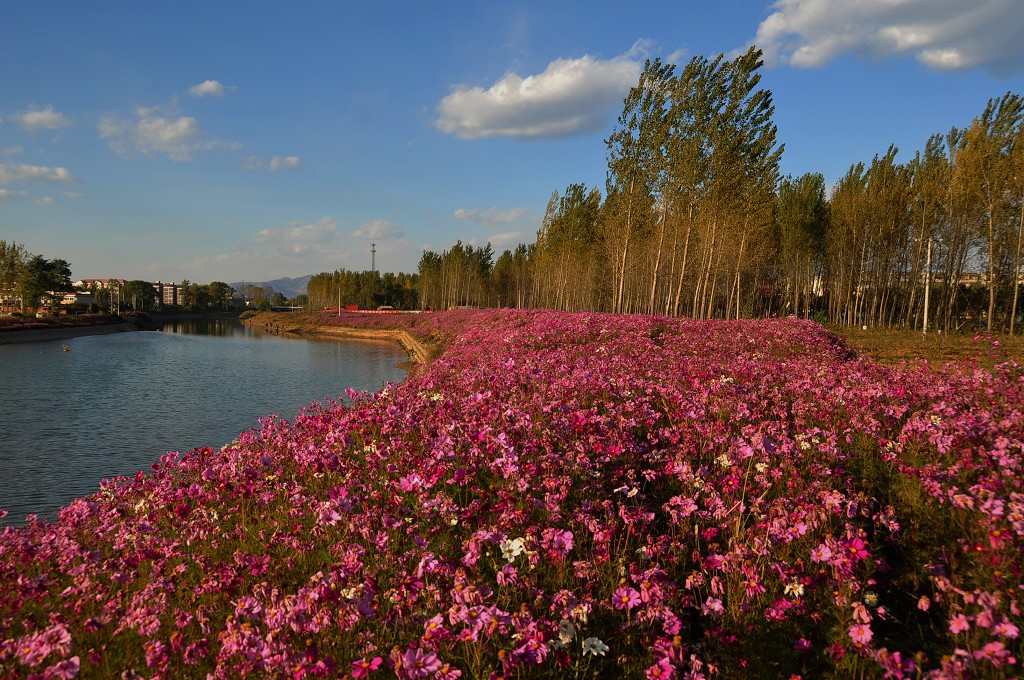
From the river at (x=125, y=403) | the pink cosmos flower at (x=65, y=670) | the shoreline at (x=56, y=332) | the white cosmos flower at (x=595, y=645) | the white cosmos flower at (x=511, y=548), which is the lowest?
the shoreline at (x=56, y=332)

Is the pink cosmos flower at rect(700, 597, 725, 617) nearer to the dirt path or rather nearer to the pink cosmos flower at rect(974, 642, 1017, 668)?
the pink cosmos flower at rect(974, 642, 1017, 668)

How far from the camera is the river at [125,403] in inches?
489

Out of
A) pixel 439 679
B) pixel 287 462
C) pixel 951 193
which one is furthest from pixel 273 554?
pixel 951 193

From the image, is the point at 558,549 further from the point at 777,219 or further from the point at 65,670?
the point at 777,219

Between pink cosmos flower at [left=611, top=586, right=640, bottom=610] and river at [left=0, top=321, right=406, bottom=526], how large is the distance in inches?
442

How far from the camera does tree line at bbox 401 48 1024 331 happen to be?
30844 millimetres

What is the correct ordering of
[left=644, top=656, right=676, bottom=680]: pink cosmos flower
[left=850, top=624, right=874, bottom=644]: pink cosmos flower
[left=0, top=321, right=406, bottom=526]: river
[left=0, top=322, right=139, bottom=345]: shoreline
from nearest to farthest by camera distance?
[left=644, top=656, right=676, bottom=680]: pink cosmos flower, [left=850, top=624, right=874, bottom=644]: pink cosmos flower, [left=0, top=321, right=406, bottom=526]: river, [left=0, top=322, right=139, bottom=345]: shoreline

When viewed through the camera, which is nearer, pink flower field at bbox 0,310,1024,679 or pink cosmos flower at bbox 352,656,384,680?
pink cosmos flower at bbox 352,656,384,680

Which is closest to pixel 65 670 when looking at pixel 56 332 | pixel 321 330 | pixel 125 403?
pixel 125 403

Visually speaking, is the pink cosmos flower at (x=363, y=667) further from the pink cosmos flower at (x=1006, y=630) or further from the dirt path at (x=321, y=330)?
the dirt path at (x=321, y=330)

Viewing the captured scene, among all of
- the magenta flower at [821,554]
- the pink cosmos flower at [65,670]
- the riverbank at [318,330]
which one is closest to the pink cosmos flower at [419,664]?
the pink cosmos flower at [65,670]

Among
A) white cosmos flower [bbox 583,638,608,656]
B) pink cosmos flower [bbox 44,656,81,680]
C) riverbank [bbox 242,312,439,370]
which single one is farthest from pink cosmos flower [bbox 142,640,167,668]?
riverbank [bbox 242,312,439,370]

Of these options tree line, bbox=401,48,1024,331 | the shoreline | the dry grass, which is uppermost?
tree line, bbox=401,48,1024,331

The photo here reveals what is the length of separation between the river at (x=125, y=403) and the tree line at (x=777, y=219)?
67.4ft
